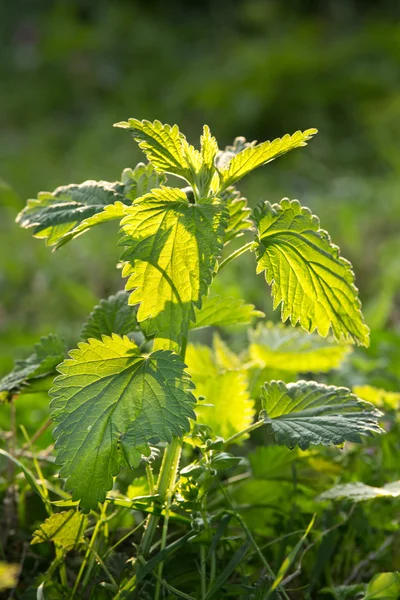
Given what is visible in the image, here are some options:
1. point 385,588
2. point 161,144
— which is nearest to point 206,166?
point 161,144

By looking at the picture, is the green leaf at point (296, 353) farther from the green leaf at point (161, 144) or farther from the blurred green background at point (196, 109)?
the blurred green background at point (196, 109)

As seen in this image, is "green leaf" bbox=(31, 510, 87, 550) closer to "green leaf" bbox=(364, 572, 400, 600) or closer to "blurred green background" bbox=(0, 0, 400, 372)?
"green leaf" bbox=(364, 572, 400, 600)

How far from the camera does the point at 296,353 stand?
136 cm

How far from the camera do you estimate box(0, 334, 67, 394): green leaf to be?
3.43 ft

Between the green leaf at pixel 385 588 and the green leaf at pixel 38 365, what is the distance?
534 mm

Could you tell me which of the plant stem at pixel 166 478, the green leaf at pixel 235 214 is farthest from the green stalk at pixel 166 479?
the green leaf at pixel 235 214

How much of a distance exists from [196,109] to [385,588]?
420 centimetres

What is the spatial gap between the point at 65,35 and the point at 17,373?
502cm

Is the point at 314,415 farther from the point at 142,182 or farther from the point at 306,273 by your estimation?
the point at 142,182

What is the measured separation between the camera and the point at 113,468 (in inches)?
33.2

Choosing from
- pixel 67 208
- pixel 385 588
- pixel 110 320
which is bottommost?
pixel 385 588

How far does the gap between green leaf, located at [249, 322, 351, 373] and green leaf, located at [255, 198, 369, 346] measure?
39 centimetres

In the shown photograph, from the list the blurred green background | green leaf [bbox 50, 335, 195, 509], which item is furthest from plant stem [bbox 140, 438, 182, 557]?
the blurred green background

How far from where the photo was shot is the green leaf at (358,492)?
1.00 meters
